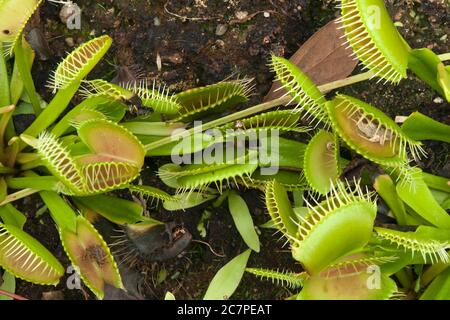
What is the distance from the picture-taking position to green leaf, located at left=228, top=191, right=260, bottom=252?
1708mm

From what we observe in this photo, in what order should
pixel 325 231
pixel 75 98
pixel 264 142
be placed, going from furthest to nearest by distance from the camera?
pixel 75 98 < pixel 264 142 < pixel 325 231

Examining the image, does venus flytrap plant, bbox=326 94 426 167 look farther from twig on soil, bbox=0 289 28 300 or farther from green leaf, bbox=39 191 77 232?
twig on soil, bbox=0 289 28 300

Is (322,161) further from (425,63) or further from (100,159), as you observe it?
(100,159)

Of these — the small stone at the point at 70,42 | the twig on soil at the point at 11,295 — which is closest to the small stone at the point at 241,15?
the small stone at the point at 70,42

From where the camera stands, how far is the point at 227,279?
171cm

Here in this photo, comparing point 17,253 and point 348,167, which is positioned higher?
point 348,167

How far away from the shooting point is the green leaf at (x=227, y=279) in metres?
1.69

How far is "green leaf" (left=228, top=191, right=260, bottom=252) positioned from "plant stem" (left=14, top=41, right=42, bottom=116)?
0.59 metres

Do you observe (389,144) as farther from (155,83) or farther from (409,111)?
(155,83)

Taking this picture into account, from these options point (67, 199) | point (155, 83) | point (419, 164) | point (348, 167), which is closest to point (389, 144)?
point (348, 167)

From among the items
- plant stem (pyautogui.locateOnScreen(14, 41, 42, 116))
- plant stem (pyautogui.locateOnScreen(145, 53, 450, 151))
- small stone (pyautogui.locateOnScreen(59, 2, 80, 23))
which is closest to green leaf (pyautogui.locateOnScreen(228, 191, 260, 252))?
plant stem (pyautogui.locateOnScreen(145, 53, 450, 151))

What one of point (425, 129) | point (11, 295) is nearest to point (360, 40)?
point (425, 129)

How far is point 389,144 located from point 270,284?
577 mm

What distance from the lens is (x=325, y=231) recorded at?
127cm
